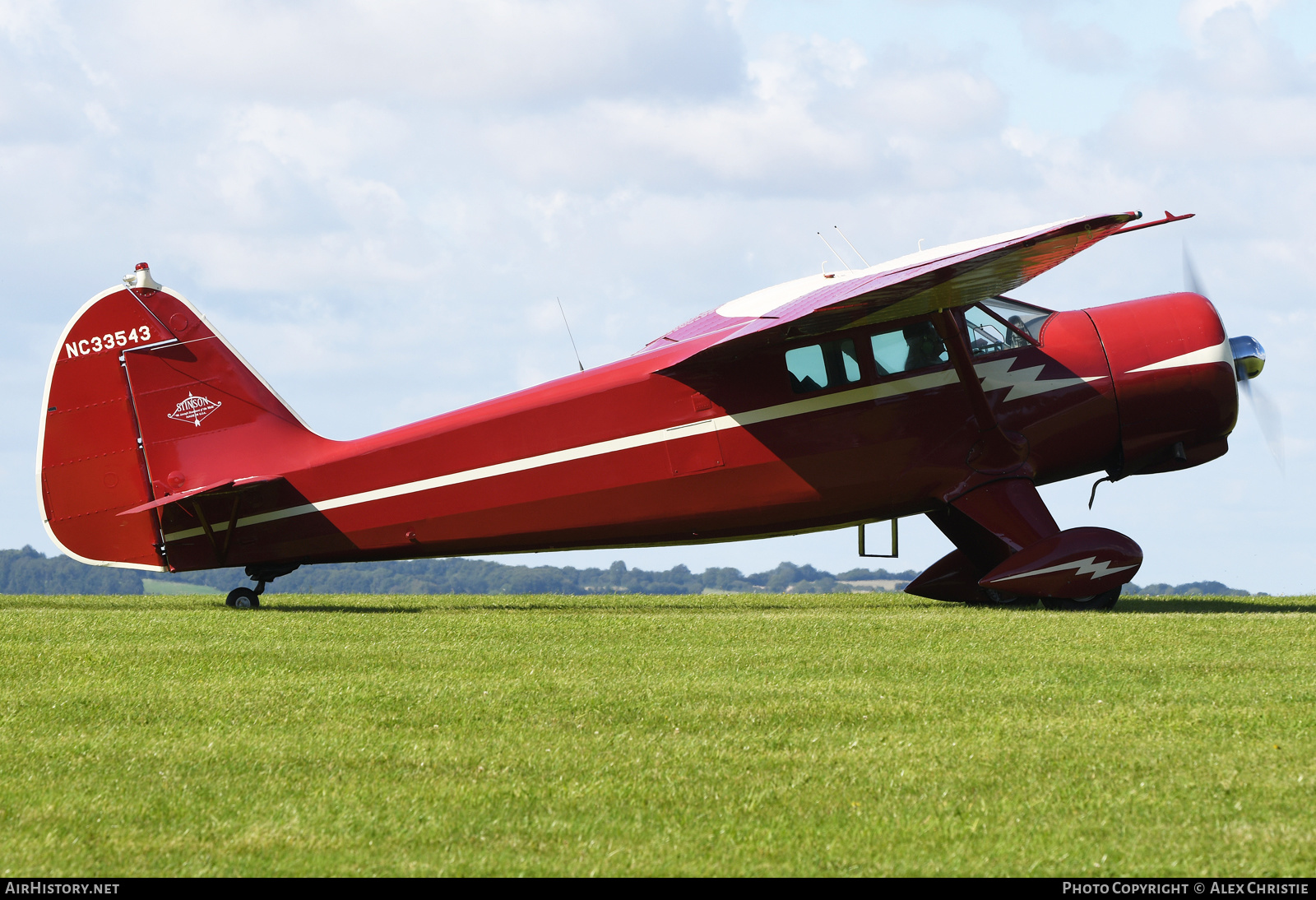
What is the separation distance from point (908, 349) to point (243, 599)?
8.04 m

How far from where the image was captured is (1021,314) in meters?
14.0

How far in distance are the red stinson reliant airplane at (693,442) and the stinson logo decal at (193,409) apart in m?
0.03

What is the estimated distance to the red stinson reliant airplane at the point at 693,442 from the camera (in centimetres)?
1322

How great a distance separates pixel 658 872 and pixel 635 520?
890 cm

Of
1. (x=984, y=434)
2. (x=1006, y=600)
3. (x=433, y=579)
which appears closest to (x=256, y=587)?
(x=984, y=434)

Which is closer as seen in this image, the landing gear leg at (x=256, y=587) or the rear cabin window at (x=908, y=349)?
the rear cabin window at (x=908, y=349)

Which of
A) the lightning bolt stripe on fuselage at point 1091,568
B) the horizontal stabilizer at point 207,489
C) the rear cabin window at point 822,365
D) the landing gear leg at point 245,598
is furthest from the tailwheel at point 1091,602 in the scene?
the landing gear leg at point 245,598

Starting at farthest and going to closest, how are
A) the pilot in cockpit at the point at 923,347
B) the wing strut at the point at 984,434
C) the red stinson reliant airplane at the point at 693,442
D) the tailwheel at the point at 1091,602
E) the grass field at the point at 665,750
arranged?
the pilot in cockpit at the point at 923,347, the red stinson reliant airplane at the point at 693,442, the wing strut at the point at 984,434, the tailwheel at the point at 1091,602, the grass field at the point at 665,750

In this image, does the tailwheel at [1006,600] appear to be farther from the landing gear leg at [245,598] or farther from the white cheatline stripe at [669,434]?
the landing gear leg at [245,598]

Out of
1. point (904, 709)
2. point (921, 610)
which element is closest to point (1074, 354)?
point (921, 610)

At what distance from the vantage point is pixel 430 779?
19.1ft

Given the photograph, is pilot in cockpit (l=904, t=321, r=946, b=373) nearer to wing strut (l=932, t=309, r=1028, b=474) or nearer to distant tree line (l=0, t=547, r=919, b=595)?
wing strut (l=932, t=309, r=1028, b=474)

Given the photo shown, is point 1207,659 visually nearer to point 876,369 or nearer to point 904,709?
point 904,709

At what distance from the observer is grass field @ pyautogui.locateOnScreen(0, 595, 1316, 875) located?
15.8ft
